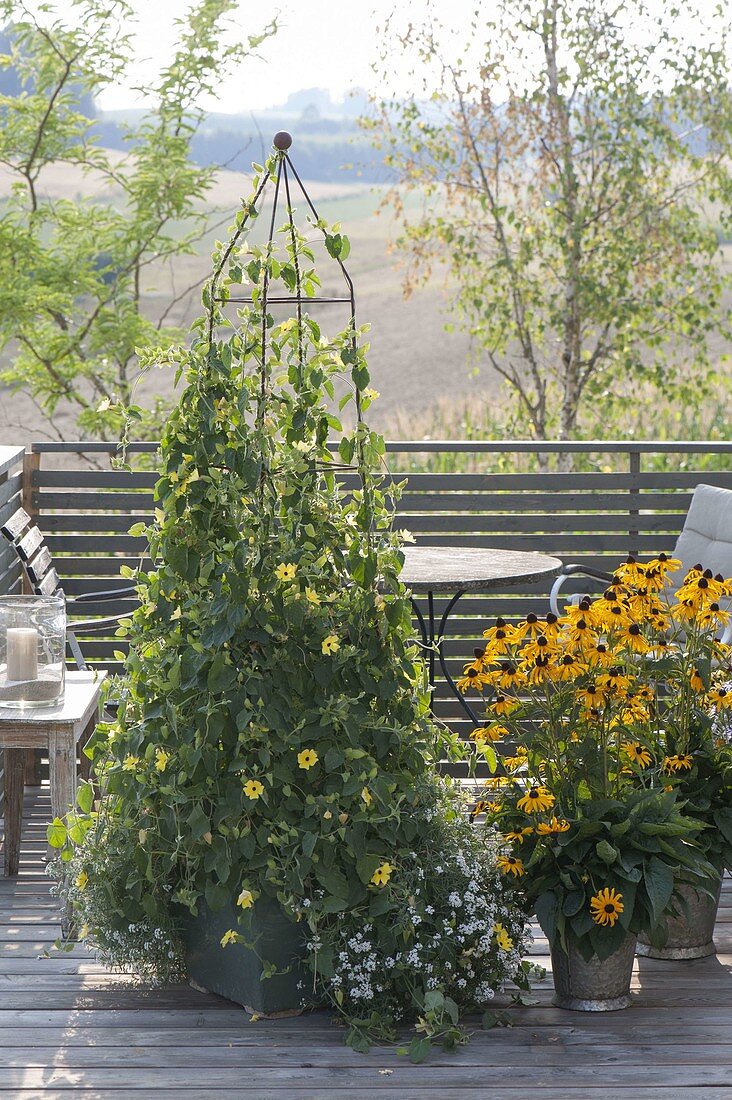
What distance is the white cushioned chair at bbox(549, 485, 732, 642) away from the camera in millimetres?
4266

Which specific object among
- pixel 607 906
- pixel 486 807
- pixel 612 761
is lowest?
pixel 607 906

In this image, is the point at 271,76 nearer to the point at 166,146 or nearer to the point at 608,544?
the point at 166,146

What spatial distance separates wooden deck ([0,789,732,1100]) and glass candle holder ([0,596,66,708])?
2.04 ft

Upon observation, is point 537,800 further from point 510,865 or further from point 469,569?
point 469,569

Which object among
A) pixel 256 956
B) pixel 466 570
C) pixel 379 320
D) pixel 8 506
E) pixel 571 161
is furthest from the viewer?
pixel 379 320

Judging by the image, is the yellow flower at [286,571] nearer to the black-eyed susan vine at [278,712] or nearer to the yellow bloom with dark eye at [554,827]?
the black-eyed susan vine at [278,712]

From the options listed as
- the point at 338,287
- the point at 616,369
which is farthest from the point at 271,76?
the point at 338,287

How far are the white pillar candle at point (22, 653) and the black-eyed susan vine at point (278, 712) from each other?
51 cm

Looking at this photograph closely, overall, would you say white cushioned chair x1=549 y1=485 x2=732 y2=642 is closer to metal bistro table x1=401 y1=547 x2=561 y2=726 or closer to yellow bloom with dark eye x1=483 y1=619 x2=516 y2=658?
metal bistro table x1=401 y1=547 x2=561 y2=726

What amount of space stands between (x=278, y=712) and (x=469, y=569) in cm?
141

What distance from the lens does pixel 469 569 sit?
3836 millimetres

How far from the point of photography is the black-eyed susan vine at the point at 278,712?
8.20 ft

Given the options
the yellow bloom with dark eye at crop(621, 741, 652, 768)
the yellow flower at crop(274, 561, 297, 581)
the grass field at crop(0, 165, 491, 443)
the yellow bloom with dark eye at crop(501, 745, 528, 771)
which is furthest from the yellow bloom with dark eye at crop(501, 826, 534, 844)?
the grass field at crop(0, 165, 491, 443)

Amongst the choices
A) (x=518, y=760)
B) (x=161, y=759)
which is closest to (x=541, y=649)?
(x=518, y=760)
